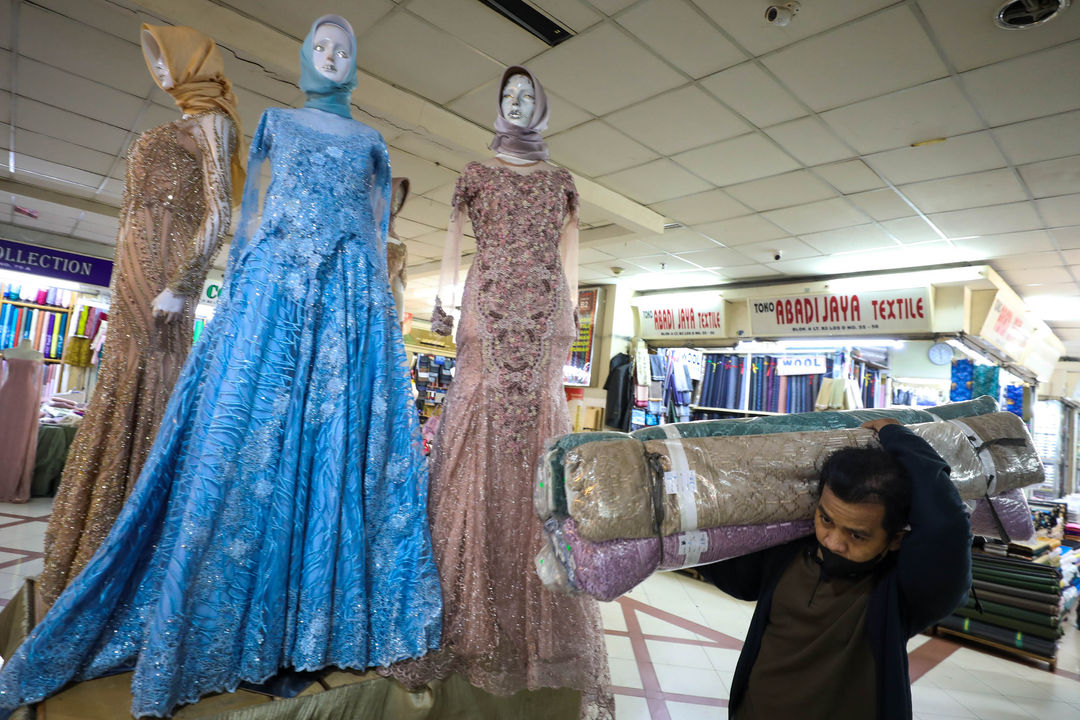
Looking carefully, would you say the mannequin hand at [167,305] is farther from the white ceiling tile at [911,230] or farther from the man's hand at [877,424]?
the white ceiling tile at [911,230]

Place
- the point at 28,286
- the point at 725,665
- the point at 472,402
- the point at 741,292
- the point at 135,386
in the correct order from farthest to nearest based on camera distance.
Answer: the point at 28,286, the point at 741,292, the point at 725,665, the point at 472,402, the point at 135,386

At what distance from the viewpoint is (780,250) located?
5.81 m

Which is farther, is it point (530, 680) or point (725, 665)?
point (725, 665)

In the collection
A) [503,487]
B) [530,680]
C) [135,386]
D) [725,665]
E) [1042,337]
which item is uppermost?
[1042,337]

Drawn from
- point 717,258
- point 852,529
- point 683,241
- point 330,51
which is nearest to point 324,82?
point 330,51

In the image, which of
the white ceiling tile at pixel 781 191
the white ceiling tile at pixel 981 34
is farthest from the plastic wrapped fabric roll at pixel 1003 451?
the white ceiling tile at pixel 781 191

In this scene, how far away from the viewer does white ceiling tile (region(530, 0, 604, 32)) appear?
281 cm

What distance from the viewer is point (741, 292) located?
7066mm

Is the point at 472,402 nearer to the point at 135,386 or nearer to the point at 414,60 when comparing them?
the point at 135,386

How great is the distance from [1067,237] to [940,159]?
78.7 inches

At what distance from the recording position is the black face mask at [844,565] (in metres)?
1.06

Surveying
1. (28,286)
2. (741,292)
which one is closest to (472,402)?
(741,292)

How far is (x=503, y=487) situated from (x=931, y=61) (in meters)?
3.01

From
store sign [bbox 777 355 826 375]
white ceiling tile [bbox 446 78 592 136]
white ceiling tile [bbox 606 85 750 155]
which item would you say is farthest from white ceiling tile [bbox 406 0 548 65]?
store sign [bbox 777 355 826 375]
